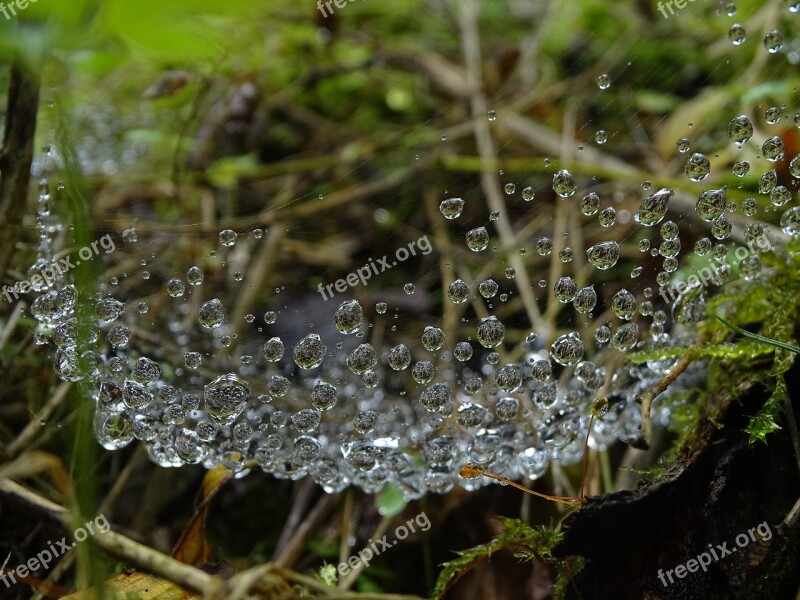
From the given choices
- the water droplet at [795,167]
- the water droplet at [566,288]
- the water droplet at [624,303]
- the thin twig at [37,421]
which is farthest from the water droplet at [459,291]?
the thin twig at [37,421]

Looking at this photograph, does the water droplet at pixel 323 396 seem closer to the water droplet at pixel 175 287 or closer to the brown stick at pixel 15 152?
the water droplet at pixel 175 287

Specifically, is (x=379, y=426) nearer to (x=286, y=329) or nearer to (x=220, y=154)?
(x=286, y=329)

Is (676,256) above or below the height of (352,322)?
above

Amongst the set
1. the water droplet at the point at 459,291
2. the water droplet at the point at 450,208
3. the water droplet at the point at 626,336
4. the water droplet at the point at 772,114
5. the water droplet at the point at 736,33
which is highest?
the water droplet at the point at 736,33

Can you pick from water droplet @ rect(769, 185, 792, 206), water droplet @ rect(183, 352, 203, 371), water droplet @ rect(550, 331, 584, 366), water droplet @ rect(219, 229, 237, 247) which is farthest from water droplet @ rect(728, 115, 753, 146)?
water droplet @ rect(183, 352, 203, 371)

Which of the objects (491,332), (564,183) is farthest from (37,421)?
(564,183)

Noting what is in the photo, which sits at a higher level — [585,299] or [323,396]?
[585,299]

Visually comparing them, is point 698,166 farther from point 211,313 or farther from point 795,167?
point 211,313

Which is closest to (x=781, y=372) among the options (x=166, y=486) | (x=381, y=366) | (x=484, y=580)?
(x=484, y=580)
